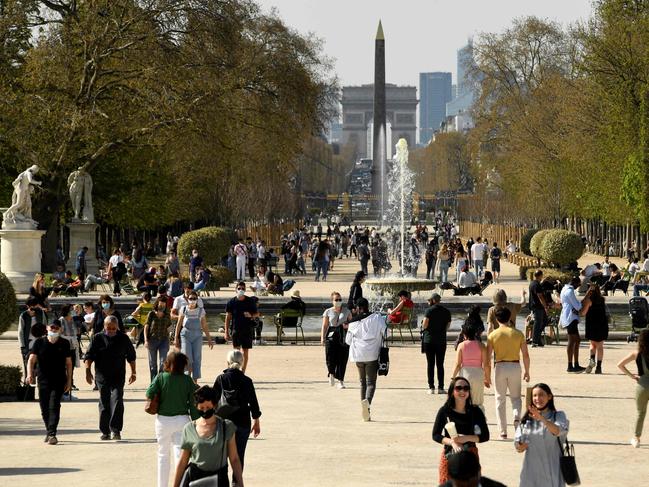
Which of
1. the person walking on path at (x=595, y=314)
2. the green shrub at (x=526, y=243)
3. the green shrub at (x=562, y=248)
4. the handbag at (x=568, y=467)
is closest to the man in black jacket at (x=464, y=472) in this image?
the handbag at (x=568, y=467)

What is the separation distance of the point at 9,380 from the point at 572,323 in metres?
7.73

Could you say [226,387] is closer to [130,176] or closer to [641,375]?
[641,375]

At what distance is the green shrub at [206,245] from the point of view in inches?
1801

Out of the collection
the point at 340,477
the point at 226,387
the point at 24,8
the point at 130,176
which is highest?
the point at 24,8

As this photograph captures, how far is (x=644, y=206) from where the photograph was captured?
52.4 metres

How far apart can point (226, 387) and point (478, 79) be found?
7995 cm

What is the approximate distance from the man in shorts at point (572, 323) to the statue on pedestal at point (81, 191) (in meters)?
27.0

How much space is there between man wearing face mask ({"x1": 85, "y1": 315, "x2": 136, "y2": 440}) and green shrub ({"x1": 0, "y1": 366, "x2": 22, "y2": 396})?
3.70 m

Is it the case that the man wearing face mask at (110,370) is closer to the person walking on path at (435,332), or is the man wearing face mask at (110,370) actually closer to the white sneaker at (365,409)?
the white sneaker at (365,409)

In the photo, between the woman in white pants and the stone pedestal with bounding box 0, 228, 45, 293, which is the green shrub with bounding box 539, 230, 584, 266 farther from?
the woman in white pants

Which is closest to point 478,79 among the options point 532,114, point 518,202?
point 518,202

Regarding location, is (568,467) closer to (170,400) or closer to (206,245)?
(170,400)

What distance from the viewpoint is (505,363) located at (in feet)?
49.1

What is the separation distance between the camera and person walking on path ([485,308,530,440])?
48.6 feet
